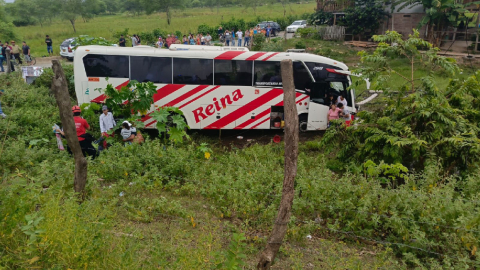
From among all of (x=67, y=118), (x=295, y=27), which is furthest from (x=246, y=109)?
(x=295, y=27)

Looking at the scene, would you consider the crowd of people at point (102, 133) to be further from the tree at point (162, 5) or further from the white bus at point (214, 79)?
the tree at point (162, 5)

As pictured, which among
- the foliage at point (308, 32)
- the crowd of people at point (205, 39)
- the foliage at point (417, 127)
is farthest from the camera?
the foliage at point (308, 32)

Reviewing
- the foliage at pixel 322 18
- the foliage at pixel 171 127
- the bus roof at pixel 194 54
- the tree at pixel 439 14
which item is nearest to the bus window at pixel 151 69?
the bus roof at pixel 194 54

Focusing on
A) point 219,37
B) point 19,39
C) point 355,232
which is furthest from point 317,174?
point 19,39

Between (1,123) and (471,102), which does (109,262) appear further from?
(471,102)

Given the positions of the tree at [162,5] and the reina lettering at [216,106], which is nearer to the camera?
the reina lettering at [216,106]

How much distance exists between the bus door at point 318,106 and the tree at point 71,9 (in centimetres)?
3460

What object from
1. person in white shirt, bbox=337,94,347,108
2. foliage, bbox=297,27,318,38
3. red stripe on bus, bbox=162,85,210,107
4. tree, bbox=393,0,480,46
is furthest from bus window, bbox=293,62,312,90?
foliage, bbox=297,27,318,38

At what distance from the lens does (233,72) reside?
1167 centimetres

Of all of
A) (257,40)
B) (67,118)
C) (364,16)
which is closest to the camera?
(67,118)

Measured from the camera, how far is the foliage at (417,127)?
25.7 feet

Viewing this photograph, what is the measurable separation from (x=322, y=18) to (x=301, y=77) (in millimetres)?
17393

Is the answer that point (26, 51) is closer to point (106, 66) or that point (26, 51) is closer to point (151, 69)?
point (106, 66)

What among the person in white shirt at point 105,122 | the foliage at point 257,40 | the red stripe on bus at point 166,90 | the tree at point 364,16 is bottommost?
the person in white shirt at point 105,122
